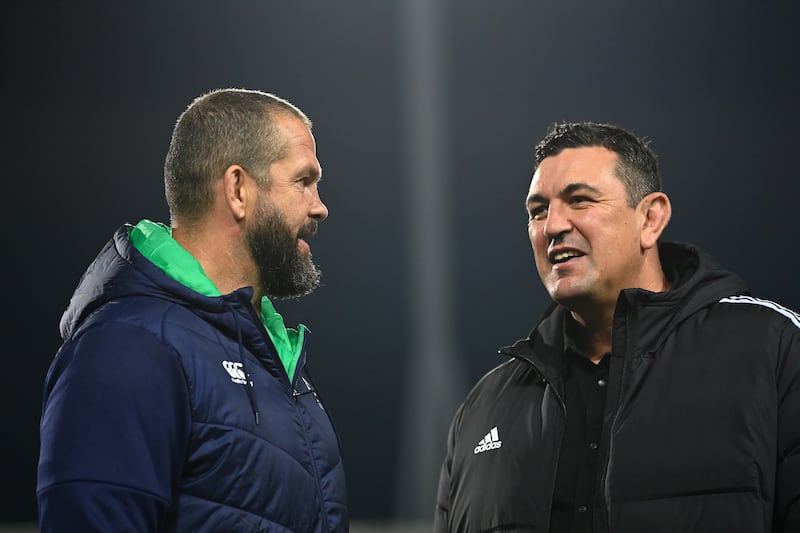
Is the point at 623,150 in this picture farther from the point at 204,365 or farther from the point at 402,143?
the point at 402,143

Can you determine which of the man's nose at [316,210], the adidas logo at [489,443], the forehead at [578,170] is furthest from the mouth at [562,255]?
the man's nose at [316,210]

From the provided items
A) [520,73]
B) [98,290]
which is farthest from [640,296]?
[520,73]

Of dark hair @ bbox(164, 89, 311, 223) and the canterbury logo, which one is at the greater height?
dark hair @ bbox(164, 89, 311, 223)

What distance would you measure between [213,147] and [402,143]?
2460 mm

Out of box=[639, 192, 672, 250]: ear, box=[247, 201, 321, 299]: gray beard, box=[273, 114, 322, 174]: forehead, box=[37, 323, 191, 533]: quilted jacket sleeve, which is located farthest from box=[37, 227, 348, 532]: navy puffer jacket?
box=[639, 192, 672, 250]: ear

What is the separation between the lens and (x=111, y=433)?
3.35ft

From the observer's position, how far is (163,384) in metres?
1.07

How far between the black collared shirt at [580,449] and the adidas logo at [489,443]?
0.14 meters

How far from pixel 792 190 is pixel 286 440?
2992 millimetres

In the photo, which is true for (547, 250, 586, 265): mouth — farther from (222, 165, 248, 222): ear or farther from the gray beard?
(222, 165, 248, 222): ear

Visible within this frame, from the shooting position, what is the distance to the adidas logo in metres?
1.62

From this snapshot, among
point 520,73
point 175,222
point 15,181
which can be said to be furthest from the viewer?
point 520,73

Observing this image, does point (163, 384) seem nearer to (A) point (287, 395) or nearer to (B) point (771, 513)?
(A) point (287, 395)

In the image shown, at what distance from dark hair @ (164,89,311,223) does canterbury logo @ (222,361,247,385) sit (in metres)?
0.24
